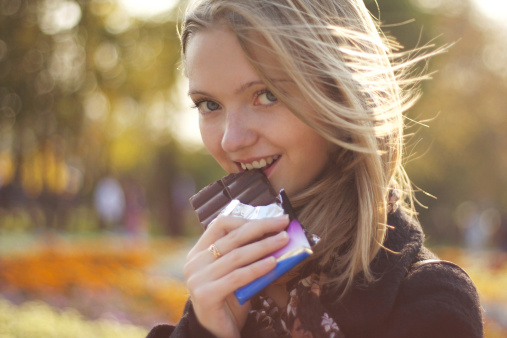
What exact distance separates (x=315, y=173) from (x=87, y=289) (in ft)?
19.9

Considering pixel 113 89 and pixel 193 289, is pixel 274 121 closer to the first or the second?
pixel 193 289

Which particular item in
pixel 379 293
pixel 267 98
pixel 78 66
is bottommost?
pixel 379 293

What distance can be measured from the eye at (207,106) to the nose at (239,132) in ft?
0.54

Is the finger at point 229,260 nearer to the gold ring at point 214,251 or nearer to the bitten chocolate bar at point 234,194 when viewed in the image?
the gold ring at point 214,251

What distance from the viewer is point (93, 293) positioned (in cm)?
730

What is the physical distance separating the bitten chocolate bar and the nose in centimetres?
13

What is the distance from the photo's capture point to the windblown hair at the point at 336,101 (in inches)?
78.6

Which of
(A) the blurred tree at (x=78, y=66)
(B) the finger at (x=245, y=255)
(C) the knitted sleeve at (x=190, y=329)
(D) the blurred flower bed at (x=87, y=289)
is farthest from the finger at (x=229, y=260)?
(A) the blurred tree at (x=78, y=66)

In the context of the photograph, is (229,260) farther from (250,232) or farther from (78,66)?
(78,66)

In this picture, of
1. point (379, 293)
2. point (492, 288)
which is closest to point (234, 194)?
point (379, 293)

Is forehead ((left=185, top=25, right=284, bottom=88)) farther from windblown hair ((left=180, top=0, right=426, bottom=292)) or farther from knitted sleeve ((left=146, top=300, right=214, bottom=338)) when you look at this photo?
knitted sleeve ((left=146, top=300, right=214, bottom=338))

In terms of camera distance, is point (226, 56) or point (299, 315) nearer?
point (299, 315)

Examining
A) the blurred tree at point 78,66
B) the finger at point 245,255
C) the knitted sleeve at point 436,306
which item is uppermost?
the blurred tree at point 78,66

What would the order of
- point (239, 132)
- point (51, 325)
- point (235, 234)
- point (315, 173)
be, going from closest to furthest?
1. point (235, 234)
2. point (239, 132)
3. point (315, 173)
4. point (51, 325)
